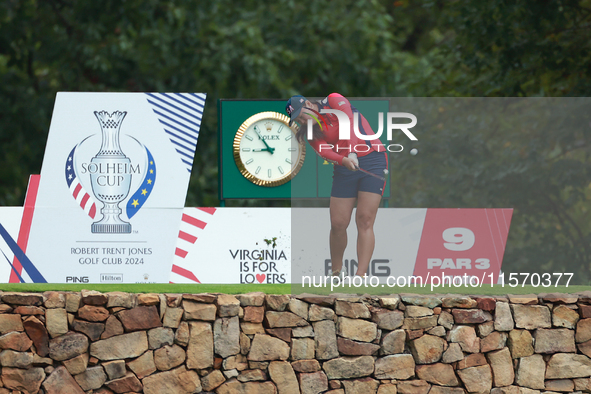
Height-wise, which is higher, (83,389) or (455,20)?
(455,20)

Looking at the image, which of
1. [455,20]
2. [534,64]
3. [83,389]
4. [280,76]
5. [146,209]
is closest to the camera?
[83,389]

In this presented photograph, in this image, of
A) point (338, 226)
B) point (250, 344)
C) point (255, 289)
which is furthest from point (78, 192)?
point (338, 226)

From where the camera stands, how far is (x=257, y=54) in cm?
1623

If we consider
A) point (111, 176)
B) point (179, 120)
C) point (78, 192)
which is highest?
point (179, 120)

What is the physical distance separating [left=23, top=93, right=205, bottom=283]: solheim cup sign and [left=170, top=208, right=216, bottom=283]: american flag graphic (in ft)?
0.23

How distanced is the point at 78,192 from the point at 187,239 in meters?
1.23

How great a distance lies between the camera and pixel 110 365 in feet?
22.3

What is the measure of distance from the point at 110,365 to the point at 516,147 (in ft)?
15.1

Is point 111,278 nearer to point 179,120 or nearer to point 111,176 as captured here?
point 111,176

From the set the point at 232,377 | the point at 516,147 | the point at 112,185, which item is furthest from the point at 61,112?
the point at 516,147

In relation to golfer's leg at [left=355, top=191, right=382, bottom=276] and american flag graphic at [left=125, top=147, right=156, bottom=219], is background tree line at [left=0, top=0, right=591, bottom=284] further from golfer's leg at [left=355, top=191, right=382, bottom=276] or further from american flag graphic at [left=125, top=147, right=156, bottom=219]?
american flag graphic at [left=125, top=147, right=156, bottom=219]

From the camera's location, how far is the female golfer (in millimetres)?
7066

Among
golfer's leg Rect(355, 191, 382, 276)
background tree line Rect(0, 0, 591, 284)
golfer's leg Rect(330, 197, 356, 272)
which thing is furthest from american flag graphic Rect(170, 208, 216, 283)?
background tree line Rect(0, 0, 591, 284)

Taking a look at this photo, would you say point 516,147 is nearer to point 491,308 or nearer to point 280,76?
point 491,308
